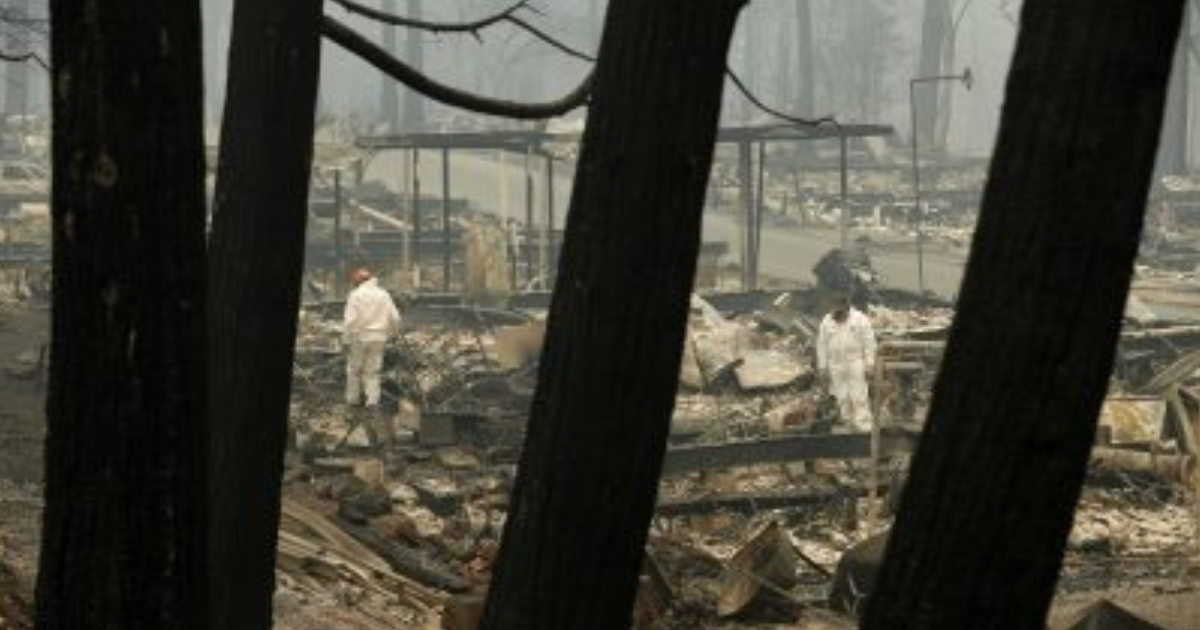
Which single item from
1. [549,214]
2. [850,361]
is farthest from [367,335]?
[549,214]

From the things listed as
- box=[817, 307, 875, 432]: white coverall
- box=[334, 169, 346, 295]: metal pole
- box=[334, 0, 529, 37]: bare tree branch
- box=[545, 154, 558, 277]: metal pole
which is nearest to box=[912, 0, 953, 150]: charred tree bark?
box=[334, 169, 346, 295]: metal pole

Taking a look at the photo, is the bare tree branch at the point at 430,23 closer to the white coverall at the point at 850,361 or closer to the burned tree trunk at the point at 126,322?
the burned tree trunk at the point at 126,322

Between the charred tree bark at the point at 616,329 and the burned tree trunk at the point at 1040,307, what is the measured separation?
4.32ft

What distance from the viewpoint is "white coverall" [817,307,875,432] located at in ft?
63.4

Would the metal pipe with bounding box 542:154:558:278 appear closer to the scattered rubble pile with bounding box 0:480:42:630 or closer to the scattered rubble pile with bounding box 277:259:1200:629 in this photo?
the scattered rubble pile with bounding box 277:259:1200:629

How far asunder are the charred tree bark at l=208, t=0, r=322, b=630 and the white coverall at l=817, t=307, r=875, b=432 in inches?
549

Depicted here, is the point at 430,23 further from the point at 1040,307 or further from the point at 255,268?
the point at 1040,307

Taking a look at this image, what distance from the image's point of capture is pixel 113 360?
3.36 m

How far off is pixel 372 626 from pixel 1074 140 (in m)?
7.53

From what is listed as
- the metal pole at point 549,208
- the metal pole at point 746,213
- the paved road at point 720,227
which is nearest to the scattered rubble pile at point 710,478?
the metal pole at point 549,208

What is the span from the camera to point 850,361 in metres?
19.3

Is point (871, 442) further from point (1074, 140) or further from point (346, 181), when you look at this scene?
point (346, 181)

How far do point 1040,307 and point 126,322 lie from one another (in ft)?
5.46

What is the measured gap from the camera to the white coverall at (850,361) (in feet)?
63.4
